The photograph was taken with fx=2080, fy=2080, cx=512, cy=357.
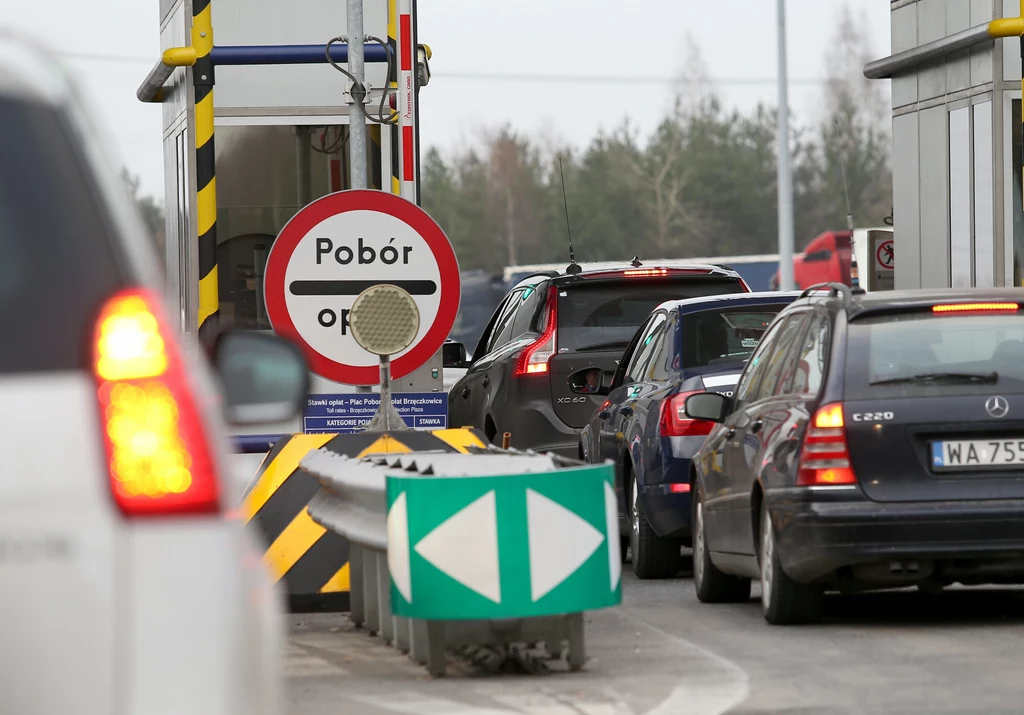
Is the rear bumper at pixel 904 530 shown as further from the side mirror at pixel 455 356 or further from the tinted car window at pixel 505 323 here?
the side mirror at pixel 455 356

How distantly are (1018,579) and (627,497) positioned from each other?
148 inches

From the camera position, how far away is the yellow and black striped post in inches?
429

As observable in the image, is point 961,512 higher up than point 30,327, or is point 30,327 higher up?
point 30,327

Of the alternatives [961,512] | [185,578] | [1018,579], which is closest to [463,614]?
[961,512]

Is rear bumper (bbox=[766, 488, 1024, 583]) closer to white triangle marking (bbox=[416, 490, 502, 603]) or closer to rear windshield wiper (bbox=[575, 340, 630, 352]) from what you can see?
white triangle marking (bbox=[416, 490, 502, 603])

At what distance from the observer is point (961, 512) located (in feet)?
28.0

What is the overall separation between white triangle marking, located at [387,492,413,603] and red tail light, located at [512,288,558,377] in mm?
6915

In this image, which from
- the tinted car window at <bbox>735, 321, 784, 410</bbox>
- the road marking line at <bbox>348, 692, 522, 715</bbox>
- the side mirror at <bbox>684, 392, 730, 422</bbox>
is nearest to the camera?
the road marking line at <bbox>348, 692, 522, 715</bbox>

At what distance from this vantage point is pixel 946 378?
8.83 meters

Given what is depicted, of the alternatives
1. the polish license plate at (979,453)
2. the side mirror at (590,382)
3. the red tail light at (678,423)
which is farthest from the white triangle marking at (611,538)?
the side mirror at (590,382)

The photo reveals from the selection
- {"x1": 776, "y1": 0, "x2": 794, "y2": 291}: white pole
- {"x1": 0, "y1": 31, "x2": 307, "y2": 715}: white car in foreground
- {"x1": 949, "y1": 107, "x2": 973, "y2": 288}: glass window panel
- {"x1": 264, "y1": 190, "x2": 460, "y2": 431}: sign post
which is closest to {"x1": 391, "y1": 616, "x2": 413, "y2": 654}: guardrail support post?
{"x1": 264, "y1": 190, "x2": 460, "y2": 431}: sign post

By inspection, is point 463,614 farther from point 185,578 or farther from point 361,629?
point 185,578

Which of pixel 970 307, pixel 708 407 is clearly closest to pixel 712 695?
pixel 970 307

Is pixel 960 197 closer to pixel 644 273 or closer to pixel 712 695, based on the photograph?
pixel 644 273
